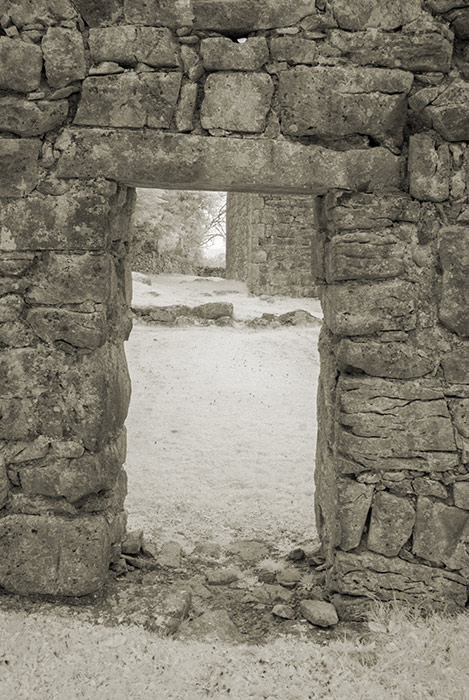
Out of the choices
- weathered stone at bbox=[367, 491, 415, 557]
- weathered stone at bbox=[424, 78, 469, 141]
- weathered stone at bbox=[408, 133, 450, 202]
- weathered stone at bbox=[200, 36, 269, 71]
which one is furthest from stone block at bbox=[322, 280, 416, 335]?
weathered stone at bbox=[200, 36, 269, 71]

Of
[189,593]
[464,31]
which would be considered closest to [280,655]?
[189,593]

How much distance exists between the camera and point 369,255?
10.8ft

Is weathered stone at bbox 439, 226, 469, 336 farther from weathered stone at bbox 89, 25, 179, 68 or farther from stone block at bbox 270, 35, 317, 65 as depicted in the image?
weathered stone at bbox 89, 25, 179, 68

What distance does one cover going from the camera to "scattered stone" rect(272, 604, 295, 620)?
3.48 meters

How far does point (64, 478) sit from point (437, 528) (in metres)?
2.11

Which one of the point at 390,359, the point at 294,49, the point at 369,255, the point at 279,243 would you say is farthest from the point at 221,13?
the point at 279,243

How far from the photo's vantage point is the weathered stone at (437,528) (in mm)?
3367

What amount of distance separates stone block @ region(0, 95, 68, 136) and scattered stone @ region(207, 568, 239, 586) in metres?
2.89

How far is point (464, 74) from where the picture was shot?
10.7ft

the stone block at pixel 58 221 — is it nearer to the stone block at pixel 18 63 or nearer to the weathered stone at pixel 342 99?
the stone block at pixel 18 63

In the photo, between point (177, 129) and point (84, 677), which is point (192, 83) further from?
point (84, 677)

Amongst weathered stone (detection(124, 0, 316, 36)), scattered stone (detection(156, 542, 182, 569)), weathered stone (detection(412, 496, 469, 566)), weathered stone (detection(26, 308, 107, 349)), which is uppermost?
weathered stone (detection(124, 0, 316, 36))

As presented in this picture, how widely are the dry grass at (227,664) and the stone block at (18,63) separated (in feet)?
9.42

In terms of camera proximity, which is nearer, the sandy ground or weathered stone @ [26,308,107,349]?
weathered stone @ [26,308,107,349]
